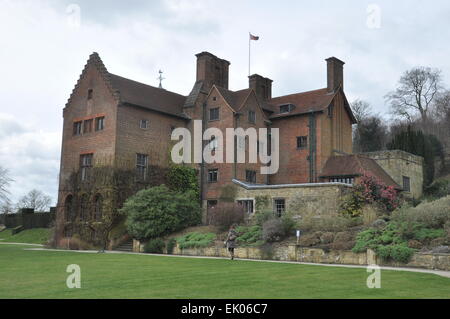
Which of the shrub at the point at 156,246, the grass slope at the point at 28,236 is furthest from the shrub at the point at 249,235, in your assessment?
the grass slope at the point at 28,236

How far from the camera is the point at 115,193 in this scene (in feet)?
104

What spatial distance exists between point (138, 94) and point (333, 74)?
1547 cm

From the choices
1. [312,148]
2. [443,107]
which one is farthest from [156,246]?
[443,107]

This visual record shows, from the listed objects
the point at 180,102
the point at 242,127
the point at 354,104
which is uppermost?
the point at 354,104

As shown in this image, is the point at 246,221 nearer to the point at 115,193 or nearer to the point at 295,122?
the point at 115,193

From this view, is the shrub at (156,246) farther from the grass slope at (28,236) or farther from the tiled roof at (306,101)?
the grass slope at (28,236)

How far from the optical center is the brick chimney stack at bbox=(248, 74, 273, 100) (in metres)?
41.9

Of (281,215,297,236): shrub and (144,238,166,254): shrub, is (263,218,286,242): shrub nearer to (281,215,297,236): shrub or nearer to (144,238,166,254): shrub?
(281,215,297,236): shrub

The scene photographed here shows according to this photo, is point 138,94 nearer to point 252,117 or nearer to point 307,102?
point 252,117

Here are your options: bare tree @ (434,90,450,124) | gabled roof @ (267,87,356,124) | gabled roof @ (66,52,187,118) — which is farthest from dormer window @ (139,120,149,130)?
bare tree @ (434,90,450,124)

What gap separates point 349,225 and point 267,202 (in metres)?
7.84

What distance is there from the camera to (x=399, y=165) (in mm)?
37906

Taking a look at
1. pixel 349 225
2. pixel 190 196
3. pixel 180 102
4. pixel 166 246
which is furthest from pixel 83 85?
pixel 349 225

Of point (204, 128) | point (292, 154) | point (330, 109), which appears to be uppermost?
point (330, 109)
